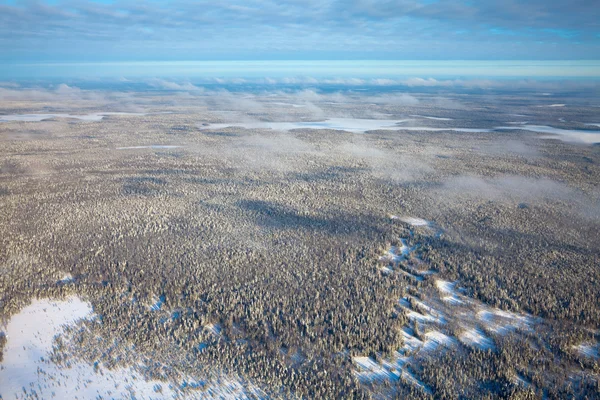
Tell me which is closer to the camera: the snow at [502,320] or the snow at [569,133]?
the snow at [502,320]

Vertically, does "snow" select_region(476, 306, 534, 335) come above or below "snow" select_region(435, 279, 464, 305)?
below

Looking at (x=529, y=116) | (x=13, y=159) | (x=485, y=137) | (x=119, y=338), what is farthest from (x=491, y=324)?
(x=529, y=116)

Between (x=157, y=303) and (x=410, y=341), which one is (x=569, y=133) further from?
(x=157, y=303)

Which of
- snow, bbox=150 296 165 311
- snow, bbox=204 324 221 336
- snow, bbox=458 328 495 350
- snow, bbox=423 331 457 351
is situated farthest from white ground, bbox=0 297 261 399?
snow, bbox=458 328 495 350

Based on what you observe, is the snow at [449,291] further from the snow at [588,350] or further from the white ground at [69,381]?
the white ground at [69,381]

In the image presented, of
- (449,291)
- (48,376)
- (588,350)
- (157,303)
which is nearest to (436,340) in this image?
(449,291)

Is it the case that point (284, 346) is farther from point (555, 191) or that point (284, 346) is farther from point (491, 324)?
point (555, 191)

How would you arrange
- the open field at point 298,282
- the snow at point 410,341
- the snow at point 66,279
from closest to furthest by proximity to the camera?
1. the open field at point 298,282
2. the snow at point 410,341
3. the snow at point 66,279

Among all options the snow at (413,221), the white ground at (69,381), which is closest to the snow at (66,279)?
the white ground at (69,381)

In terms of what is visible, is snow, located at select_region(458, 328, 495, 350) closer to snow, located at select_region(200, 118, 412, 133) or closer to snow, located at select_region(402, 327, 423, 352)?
snow, located at select_region(402, 327, 423, 352)
